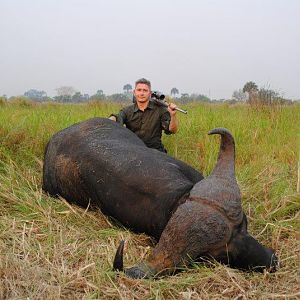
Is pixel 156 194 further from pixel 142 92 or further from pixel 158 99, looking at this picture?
pixel 158 99

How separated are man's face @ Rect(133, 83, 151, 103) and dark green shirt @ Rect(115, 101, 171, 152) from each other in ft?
0.32

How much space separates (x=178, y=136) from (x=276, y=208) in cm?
239

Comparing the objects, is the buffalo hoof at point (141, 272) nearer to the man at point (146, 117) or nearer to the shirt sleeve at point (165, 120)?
the man at point (146, 117)

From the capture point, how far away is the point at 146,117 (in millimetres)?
4879

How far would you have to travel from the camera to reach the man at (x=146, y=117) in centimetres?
481

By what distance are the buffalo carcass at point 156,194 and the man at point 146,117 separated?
3.96 feet

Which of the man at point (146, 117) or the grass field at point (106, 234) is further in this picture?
the man at point (146, 117)

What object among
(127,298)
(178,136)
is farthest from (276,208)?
(178,136)

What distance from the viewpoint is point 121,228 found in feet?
9.51

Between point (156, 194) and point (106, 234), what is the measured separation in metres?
0.61

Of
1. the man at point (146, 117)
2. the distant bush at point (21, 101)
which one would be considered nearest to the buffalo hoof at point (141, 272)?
the man at point (146, 117)

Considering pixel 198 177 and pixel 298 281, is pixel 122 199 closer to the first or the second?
pixel 198 177

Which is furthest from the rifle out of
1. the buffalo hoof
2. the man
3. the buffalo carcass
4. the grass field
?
the buffalo hoof

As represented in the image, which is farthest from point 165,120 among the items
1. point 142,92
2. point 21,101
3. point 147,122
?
point 21,101
